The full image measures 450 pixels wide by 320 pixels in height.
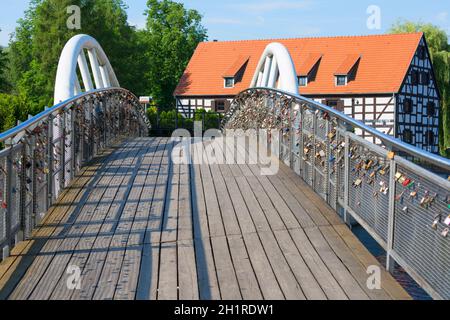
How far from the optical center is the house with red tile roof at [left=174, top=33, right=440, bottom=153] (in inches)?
1695

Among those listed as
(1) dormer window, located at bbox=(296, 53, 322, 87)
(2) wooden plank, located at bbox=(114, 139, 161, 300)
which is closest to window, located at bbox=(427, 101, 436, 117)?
(1) dormer window, located at bbox=(296, 53, 322, 87)

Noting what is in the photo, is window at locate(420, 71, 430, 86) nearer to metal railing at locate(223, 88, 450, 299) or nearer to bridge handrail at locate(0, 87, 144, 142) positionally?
metal railing at locate(223, 88, 450, 299)

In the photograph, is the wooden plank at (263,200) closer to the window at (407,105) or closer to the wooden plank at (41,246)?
the wooden plank at (41,246)

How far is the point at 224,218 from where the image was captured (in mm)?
6473

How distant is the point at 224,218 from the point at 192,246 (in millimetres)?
911

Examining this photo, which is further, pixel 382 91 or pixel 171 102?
pixel 171 102

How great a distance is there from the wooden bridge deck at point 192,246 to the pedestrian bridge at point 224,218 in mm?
13

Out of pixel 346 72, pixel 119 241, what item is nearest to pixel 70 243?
pixel 119 241

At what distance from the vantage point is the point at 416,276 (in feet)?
14.5

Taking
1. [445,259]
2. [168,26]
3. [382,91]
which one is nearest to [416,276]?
[445,259]

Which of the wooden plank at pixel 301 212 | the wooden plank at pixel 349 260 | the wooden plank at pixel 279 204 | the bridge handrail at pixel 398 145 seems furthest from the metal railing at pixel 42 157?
the bridge handrail at pixel 398 145

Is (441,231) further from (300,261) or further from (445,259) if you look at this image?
(300,261)

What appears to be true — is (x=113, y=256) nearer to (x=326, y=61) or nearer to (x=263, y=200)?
(x=263, y=200)

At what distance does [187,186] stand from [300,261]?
3.00 m
